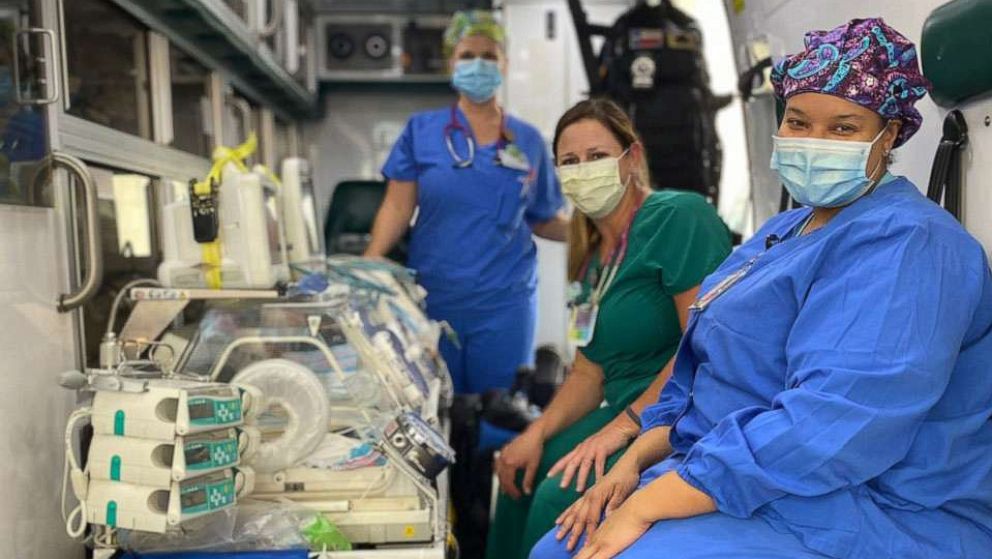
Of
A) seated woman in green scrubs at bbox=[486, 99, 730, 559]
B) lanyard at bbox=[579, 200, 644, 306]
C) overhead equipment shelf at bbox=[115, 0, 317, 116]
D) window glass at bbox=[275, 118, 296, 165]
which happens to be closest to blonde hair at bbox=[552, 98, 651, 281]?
seated woman in green scrubs at bbox=[486, 99, 730, 559]

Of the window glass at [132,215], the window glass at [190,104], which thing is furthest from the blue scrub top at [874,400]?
the window glass at [190,104]

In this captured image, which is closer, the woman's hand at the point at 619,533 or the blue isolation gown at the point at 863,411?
the blue isolation gown at the point at 863,411

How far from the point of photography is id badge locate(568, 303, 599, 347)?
2.04 metres

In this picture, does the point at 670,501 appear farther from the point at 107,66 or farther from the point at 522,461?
the point at 107,66

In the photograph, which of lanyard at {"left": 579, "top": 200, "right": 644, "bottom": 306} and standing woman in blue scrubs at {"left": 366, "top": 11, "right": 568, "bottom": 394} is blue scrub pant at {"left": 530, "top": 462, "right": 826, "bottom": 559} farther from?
standing woman in blue scrubs at {"left": 366, "top": 11, "right": 568, "bottom": 394}

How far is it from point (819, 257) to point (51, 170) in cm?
165

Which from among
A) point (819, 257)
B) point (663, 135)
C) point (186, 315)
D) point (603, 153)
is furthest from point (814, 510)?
point (663, 135)

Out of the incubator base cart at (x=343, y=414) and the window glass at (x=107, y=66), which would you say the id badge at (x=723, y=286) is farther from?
the window glass at (x=107, y=66)

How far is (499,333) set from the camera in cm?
314

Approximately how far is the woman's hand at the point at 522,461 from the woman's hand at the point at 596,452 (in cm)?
21

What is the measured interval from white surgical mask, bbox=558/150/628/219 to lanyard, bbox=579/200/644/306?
0.07 metres

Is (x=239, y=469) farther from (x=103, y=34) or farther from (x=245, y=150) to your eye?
(x=103, y=34)

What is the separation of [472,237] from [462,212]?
0.10 m

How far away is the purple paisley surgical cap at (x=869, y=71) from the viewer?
1211mm
